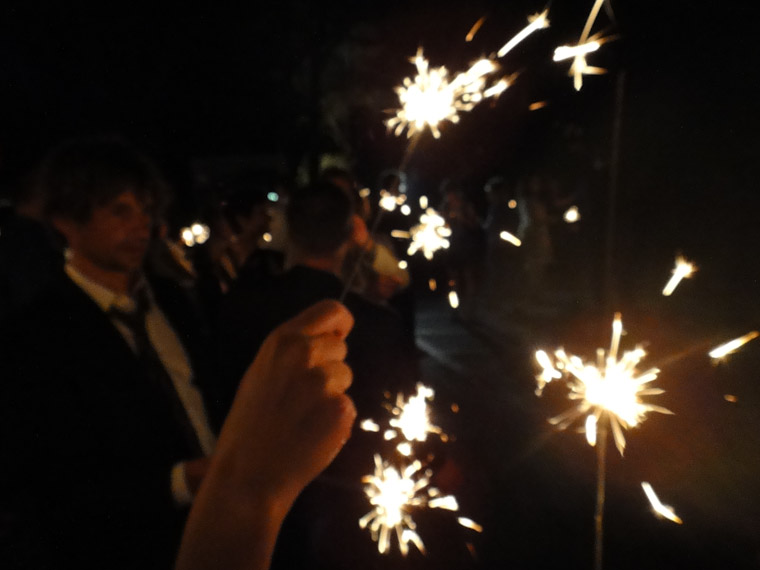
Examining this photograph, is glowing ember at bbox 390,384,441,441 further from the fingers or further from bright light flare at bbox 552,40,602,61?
the fingers

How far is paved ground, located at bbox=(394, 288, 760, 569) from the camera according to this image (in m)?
3.77

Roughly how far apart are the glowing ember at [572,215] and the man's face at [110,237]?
33.0 ft

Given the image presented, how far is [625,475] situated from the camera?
4.87 m

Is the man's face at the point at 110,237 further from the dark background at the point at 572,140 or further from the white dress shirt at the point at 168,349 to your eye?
the dark background at the point at 572,140

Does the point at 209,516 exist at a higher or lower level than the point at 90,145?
lower

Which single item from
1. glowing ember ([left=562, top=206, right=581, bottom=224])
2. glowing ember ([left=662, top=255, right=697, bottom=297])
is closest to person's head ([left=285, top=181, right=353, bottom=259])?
glowing ember ([left=662, top=255, right=697, bottom=297])

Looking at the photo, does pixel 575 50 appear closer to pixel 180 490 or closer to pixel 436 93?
pixel 436 93

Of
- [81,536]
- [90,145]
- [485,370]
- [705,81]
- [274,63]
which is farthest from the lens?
[274,63]

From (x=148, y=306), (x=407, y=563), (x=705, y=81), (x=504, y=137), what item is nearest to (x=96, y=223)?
(x=148, y=306)

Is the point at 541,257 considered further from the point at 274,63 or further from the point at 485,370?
the point at 274,63

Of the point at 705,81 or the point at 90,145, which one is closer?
the point at 90,145

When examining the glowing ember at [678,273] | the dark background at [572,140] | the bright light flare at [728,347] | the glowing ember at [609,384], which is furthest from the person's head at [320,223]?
the glowing ember at [678,273]

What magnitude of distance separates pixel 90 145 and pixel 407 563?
2.91 m

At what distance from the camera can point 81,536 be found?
4.02ft
